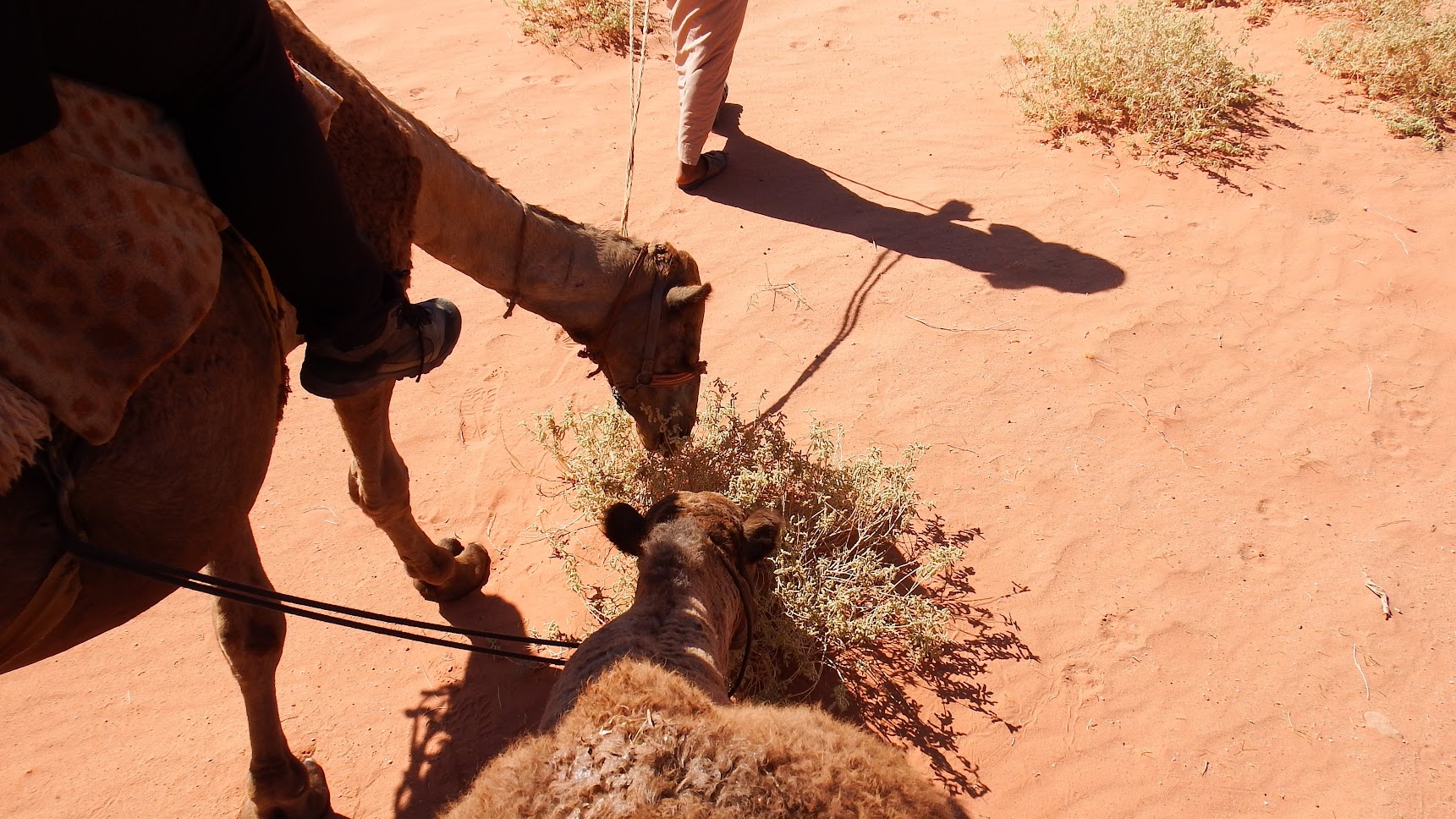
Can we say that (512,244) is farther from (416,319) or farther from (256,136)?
(256,136)

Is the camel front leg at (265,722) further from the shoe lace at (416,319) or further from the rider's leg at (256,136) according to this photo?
the rider's leg at (256,136)

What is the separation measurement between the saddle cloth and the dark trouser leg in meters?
0.09

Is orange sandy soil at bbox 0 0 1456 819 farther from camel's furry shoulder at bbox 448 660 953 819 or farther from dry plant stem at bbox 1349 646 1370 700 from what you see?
camel's furry shoulder at bbox 448 660 953 819

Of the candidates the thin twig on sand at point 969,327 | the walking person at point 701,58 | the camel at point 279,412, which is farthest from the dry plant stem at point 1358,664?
the walking person at point 701,58

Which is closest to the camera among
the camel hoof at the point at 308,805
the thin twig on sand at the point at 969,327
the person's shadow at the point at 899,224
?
the camel hoof at the point at 308,805

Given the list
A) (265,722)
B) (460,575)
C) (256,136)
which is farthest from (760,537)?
(265,722)

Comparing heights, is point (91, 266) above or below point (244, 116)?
below

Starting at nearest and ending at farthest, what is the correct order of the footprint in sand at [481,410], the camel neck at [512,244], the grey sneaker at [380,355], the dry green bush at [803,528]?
the grey sneaker at [380,355] < the camel neck at [512,244] < the dry green bush at [803,528] < the footprint in sand at [481,410]

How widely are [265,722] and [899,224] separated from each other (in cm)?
540

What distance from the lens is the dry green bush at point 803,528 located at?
12.6 ft

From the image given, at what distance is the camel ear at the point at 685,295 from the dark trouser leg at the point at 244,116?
143 cm

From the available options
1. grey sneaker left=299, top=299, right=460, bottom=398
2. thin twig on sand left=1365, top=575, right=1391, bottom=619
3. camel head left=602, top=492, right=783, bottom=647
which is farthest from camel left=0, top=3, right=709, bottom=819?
thin twig on sand left=1365, top=575, right=1391, bottom=619

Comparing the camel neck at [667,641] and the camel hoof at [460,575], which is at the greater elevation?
the camel neck at [667,641]

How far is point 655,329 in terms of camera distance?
3.73m
